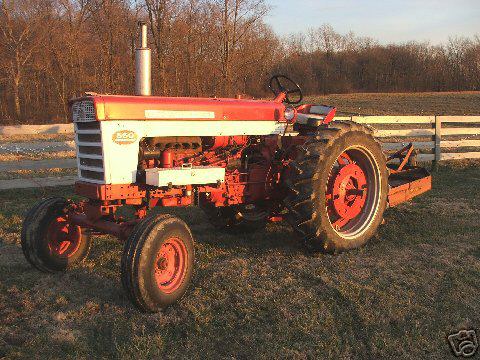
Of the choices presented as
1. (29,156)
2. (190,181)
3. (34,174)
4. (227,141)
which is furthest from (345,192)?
(29,156)

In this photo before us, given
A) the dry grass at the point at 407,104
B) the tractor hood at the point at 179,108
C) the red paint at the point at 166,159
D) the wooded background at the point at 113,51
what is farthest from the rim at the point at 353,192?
the dry grass at the point at 407,104

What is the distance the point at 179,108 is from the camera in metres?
4.16

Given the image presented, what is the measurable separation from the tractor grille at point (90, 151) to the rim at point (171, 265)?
0.78 metres

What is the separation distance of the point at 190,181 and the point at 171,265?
0.73 meters

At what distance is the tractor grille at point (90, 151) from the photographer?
3.89 metres

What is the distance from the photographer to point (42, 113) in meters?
23.6

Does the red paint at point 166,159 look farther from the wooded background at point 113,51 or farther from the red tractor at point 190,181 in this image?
the wooded background at point 113,51

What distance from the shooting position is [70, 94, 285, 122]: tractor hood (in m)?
3.78

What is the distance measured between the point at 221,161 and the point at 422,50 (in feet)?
184

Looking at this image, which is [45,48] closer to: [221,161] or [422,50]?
[221,161]

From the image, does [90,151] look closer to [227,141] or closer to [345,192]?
[227,141]

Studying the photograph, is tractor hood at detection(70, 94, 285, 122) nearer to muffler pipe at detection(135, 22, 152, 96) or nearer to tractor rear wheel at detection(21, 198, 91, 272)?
muffler pipe at detection(135, 22, 152, 96)

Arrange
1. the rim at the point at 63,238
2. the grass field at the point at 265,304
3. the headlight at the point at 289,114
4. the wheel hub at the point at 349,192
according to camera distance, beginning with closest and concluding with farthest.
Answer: the grass field at the point at 265,304 < the rim at the point at 63,238 < the wheel hub at the point at 349,192 < the headlight at the point at 289,114

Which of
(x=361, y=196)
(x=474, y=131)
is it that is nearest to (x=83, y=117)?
(x=361, y=196)
